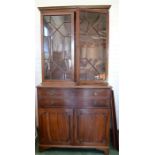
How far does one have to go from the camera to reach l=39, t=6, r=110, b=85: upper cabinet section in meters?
2.54

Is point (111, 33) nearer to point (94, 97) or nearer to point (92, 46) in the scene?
point (92, 46)

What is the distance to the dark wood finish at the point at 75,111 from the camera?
7.97 ft

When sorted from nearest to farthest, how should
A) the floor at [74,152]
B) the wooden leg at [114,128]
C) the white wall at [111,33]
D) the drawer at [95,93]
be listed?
the drawer at [95,93], the floor at [74,152], the wooden leg at [114,128], the white wall at [111,33]

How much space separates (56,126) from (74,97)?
51 centimetres

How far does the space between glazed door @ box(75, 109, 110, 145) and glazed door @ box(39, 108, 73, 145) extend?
12 centimetres

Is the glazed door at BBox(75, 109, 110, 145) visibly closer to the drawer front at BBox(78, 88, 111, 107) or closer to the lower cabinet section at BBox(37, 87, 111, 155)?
the lower cabinet section at BBox(37, 87, 111, 155)

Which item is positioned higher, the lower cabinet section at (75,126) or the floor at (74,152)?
the lower cabinet section at (75,126)

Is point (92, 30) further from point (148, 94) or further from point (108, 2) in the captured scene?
point (148, 94)

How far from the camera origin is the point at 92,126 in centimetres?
246

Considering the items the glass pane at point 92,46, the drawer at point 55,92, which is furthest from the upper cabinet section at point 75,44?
the drawer at point 55,92

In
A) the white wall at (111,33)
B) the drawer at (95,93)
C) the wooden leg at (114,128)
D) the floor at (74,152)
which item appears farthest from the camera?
the white wall at (111,33)

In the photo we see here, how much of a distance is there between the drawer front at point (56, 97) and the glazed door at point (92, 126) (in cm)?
22

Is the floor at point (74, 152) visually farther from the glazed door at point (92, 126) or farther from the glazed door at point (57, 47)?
the glazed door at point (57, 47)

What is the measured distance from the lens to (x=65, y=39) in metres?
2.63
